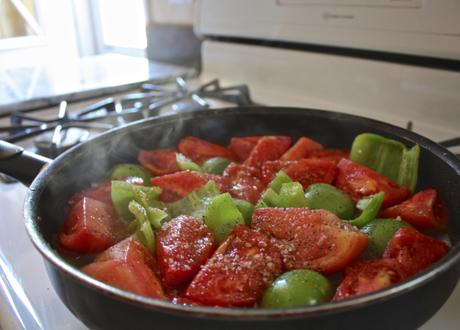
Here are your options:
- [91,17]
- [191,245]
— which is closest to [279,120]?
[191,245]

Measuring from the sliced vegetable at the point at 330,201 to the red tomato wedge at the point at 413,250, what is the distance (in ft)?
0.44

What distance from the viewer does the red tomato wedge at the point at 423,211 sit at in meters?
0.70

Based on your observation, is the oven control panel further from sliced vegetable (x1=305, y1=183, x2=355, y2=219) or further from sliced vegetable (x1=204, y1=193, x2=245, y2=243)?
sliced vegetable (x1=204, y1=193, x2=245, y2=243)

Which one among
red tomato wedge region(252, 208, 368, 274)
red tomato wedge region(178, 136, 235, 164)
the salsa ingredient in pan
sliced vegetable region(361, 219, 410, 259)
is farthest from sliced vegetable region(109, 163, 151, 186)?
sliced vegetable region(361, 219, 410, 259)

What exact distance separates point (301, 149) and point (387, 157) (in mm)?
170

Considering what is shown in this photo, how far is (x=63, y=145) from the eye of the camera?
1.08 metres

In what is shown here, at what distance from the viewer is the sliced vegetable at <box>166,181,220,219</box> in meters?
0.75

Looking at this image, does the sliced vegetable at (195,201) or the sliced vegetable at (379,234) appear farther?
the sliced vegetable at (195,201)

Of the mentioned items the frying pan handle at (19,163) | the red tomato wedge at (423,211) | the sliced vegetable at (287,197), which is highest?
the frying pan handle at (19,163)

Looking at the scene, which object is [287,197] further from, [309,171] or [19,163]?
[19,163]

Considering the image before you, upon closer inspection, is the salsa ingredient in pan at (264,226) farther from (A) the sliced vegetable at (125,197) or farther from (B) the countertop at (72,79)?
(B) the countertop at (72,79)

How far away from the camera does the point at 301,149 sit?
3.04 feet

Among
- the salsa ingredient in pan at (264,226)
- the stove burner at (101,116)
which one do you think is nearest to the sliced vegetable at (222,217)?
the salsa ingredient in pan at (264,226)

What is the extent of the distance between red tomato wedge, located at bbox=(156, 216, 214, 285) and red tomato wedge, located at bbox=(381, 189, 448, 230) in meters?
0.30
